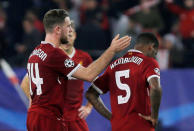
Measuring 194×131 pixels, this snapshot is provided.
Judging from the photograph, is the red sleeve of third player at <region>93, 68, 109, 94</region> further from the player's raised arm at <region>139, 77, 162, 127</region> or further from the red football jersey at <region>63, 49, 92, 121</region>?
the red football jersey at <region>63, 49, 92, 121</region>

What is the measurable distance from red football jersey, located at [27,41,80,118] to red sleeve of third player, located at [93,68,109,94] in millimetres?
533

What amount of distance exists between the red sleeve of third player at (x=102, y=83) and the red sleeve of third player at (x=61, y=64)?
21.1 inches

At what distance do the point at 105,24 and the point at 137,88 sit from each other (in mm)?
6826

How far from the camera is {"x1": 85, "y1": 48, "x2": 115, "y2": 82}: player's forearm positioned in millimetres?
5697

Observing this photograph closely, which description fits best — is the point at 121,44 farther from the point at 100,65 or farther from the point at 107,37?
the point at 107,37

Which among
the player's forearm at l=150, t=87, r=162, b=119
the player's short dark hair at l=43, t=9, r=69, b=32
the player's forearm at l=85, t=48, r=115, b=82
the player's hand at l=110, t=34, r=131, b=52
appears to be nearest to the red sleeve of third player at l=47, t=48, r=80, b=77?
the player's forearm at l=85, t=48, r=115, b=82

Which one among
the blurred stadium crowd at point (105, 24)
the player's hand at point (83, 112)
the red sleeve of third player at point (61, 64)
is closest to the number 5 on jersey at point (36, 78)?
the red sleeve of third player at point (61, 64)

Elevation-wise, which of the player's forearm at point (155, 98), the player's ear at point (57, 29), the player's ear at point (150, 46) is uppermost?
the player's ear at point (57, 29)

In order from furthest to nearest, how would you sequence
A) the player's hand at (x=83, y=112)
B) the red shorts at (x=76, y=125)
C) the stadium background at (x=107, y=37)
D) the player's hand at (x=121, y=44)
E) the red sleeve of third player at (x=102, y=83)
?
the stadium background at (x=107, y=37)
the player's hand at (x=83, y=112)
the red shorts at (x=76, y=125)
the red sleeve of third player at (x=102, y=83)
the player's hand at (x=121, y=44)

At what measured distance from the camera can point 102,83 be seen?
20.5 feet

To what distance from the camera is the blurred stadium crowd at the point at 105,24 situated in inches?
450

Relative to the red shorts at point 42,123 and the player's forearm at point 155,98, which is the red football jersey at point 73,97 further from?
the player's forearm at point 155,98

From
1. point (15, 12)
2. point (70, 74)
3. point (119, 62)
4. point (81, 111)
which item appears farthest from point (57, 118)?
point (15, 12)

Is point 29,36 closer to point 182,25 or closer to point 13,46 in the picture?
point 13,46
